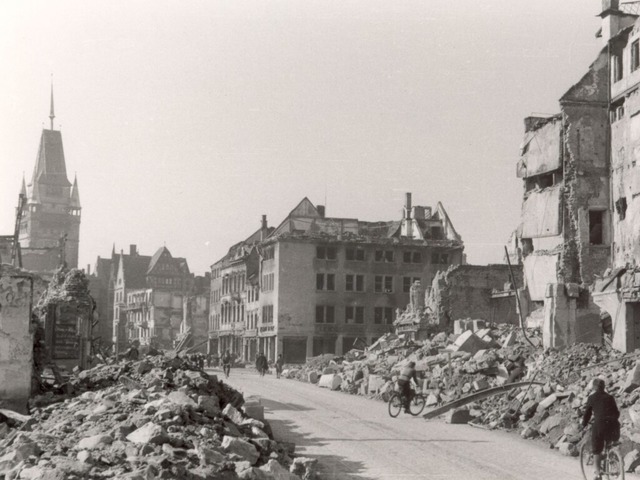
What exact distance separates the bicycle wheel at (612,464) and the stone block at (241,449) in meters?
5.37

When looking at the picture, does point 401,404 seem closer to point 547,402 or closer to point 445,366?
point 547,402

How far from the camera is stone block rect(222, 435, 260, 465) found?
12031 millimetres

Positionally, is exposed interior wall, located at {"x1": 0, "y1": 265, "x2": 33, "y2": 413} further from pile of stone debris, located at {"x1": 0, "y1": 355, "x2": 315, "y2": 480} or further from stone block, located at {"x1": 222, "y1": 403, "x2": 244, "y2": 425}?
stone block, located at {"x1": 222, "y1": 403, "x2": 244, "y2": 425}

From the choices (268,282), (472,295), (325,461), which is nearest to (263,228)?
(268,282)

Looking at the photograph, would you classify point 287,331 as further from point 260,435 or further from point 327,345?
point 260,435

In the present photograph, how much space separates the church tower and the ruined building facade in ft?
233

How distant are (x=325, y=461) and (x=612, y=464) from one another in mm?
5070

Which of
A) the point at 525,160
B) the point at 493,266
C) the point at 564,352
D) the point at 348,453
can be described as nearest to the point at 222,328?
the point at 493,266

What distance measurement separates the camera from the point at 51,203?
14100 cm

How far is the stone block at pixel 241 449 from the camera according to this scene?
12031 millimetres

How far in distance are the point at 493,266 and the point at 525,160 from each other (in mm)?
9727

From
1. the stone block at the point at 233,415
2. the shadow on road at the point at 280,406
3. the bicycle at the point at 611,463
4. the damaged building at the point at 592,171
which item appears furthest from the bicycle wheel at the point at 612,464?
the damaged building at the point at 592,171

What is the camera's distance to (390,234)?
246 feet

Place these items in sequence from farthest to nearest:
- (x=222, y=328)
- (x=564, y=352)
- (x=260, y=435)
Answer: (x=222, y=328)
(x=564, y=352)
(x=260, y=435)
